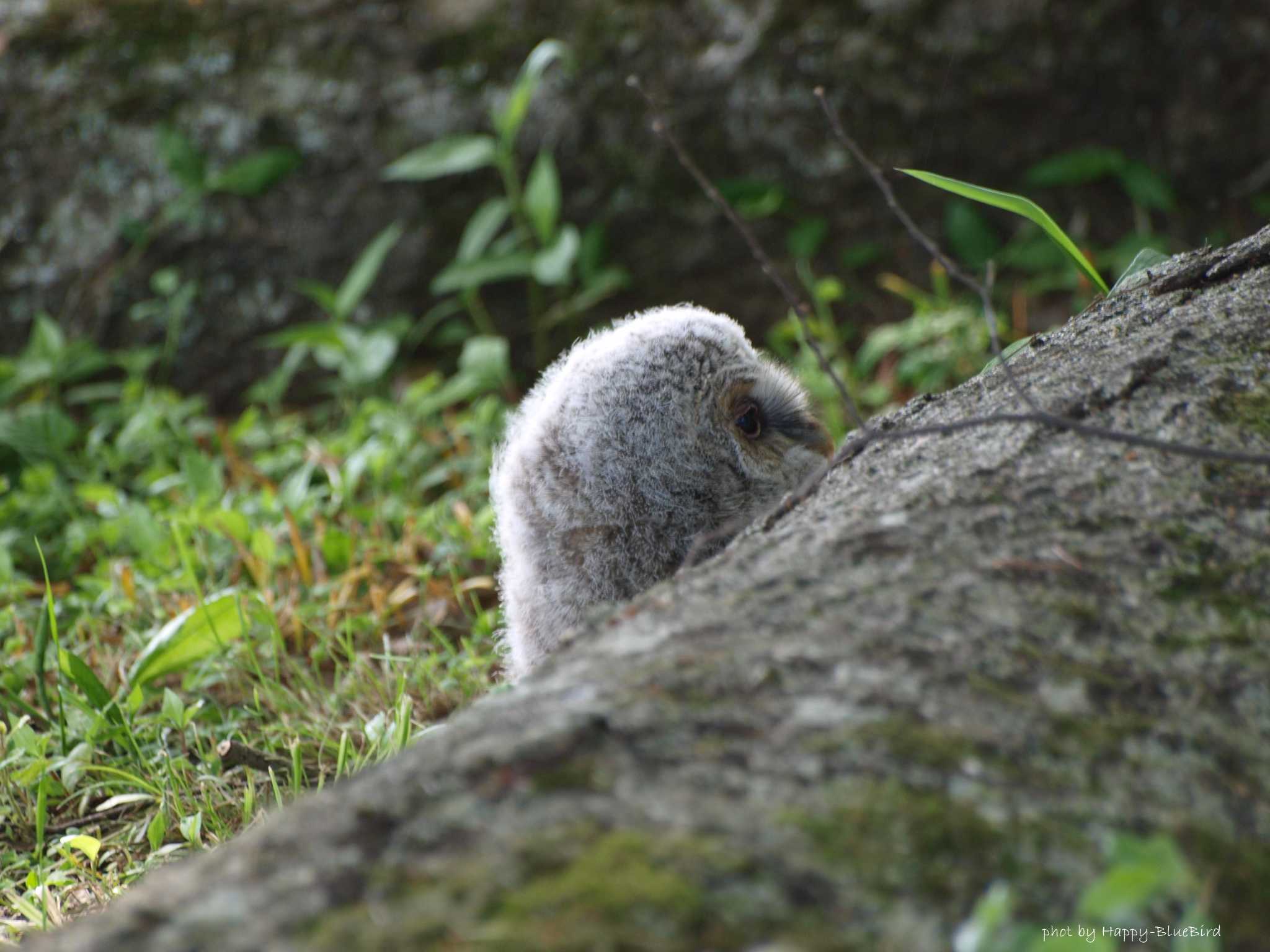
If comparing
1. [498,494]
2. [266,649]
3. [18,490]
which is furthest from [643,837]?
[18,490]

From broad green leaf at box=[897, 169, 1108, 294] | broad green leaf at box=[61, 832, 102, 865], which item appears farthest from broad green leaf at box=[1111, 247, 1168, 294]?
broad green leaf at box=[61, 832, 102, 865]

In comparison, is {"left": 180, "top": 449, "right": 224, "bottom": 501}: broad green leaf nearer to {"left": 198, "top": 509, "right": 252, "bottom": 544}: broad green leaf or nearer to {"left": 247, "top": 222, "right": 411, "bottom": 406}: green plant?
{"left": 198, "top": 509, "right": 252, "bottom": 544}: broad green leaf

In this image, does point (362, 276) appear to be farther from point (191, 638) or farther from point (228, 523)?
point (191, 638)

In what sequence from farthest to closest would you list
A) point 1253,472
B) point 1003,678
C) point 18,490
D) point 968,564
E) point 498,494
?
point 18,490
point 498,494
point 1253,472
point 968,564
point 1003,678

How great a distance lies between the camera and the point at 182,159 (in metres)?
6.09

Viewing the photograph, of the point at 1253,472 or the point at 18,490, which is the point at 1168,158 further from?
the point at 18,490

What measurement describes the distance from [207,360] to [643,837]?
5692 mm

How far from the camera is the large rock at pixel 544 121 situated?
19.7 ft

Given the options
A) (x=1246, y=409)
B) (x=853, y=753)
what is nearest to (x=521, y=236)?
(x=1246, y=409)

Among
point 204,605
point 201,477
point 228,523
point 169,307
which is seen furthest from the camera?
point 169,307

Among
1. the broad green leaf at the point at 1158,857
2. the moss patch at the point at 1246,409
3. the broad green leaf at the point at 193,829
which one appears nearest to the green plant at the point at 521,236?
the broad green leaf at the point at 193,829

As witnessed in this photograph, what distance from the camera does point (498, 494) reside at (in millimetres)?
3340

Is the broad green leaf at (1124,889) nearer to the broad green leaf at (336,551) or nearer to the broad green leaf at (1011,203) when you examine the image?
the broad green leaf at (1011,203)

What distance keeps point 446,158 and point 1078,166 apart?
3218mm
